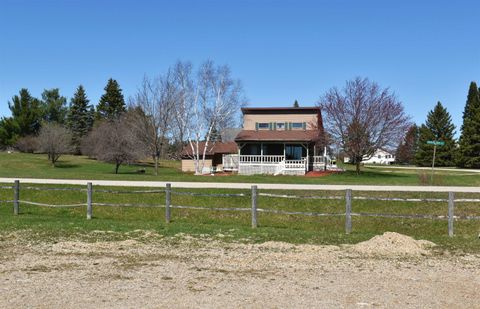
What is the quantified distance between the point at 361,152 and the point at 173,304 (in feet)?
118

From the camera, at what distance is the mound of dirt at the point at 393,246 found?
33.0 feet

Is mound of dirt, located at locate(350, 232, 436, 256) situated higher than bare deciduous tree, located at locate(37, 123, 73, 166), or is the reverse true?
bare deciduous tree, located at locate(37, 123, 73, 166)

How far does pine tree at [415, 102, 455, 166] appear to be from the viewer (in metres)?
70.8

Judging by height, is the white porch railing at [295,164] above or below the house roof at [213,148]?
Answer: below

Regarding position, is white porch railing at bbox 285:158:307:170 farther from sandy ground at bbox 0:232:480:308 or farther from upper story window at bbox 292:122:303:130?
sandy ground at bbox 0:232:480:308

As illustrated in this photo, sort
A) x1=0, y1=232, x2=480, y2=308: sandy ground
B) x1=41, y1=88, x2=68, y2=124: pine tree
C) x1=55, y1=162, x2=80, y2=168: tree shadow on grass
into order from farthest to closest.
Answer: x1=41, y1=88, x2=68, y2=124: pine tree
x1=55, y1=162, x2=80, y2=168: tree shadow on grass
x1=0, y1=232, x2=480, y2=308: sandy ground

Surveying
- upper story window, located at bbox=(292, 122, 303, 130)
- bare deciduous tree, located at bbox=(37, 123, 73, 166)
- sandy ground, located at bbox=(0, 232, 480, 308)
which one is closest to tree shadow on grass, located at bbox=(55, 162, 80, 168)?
bare deciduous tree, located at bbox=(37, 123, 73, 166)

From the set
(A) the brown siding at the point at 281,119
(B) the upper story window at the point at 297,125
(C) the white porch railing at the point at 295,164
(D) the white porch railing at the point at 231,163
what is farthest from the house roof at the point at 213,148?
(C) the white porch railing at the point at 295,164

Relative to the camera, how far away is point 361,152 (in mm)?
39969

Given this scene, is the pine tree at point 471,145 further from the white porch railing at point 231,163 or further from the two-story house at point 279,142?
the white porch railing at point 231,163

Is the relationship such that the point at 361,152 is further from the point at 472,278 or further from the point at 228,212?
the point at 472,278

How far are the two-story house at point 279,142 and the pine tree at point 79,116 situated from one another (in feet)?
134

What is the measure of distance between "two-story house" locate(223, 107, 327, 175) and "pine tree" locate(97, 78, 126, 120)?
44278 mm

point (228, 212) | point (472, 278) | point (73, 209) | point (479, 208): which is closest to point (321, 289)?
point (472, 278)
